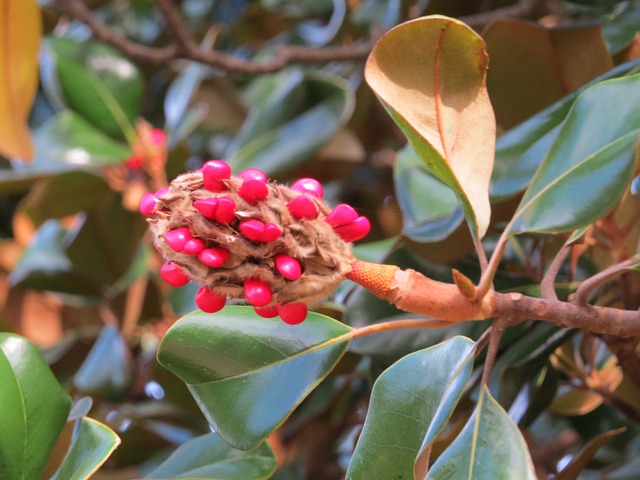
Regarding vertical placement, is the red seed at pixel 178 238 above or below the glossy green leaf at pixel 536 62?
above

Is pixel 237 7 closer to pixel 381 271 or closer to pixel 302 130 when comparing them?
pixel 302 130

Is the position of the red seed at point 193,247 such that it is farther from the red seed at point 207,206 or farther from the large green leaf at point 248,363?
the large green leaf at point 248,363

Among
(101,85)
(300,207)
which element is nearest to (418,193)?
(300,207)

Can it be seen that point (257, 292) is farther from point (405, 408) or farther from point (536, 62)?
point (536, 62)

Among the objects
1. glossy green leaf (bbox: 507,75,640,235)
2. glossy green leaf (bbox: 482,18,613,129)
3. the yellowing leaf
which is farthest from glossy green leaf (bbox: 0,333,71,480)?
the yellowing leaf

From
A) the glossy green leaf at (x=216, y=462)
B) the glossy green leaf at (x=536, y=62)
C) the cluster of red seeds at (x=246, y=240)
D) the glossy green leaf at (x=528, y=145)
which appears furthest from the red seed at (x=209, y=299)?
the glossy green leaf at (x=536, y=62)

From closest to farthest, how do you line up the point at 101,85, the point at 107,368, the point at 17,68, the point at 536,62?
1. the point at 536,62
2. the point at 17,68
3. the point at 107,368
4. the point at 101,85

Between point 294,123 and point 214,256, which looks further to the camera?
point 294,123
